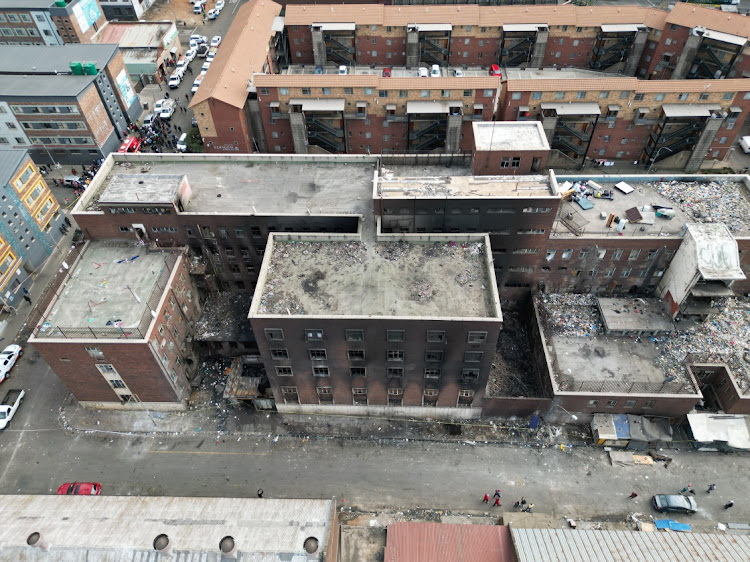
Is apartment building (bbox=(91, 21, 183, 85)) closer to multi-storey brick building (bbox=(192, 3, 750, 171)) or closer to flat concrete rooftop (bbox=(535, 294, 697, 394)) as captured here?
multi-storey brick building (bbox=(192, 3, 750, 171))

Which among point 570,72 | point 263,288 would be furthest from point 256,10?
point 263,288

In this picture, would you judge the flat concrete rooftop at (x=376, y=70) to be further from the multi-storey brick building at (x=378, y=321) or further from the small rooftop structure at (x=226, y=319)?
the multi-storey brick building at (x=378, y=321)

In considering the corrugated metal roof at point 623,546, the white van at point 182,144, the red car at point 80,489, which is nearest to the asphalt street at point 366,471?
the red car at point 80,489

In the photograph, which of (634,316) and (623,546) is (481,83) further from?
(623,546)

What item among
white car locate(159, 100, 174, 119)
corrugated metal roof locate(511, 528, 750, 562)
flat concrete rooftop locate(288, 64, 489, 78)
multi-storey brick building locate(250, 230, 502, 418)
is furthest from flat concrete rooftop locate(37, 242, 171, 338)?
flat concrete rooftop locate(288, 64, 489, 78)

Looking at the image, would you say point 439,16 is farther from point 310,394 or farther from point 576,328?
point 310,394

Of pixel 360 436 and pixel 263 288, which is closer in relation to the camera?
pixel 263 288
